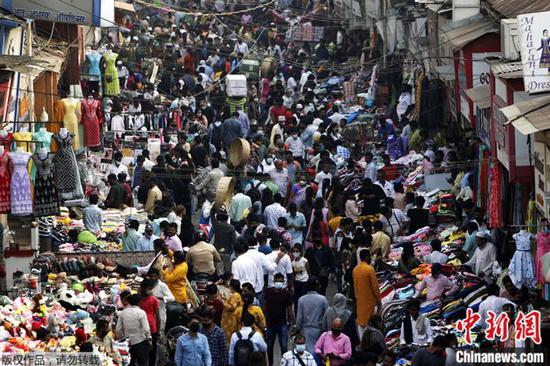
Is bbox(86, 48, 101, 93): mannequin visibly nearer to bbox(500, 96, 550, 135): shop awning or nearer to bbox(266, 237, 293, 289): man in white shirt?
bbox(266, 237, 293, 289): man in white shirt

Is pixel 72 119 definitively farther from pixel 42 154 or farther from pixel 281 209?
pixel 42 154

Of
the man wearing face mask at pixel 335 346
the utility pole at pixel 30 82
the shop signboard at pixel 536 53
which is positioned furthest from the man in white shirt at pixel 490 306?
the utility pole at pixel 30 82

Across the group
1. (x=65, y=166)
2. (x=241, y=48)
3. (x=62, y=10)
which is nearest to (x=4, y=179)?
(x=65, y=166)

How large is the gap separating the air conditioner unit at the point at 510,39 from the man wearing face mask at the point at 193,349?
7063 mm

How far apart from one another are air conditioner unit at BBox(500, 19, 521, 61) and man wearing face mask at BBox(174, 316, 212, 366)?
706 cm

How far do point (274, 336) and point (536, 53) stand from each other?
4.25 metres

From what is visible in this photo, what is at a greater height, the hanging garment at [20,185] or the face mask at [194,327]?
the hanging garment at [20,185]

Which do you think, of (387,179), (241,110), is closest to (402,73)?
(241,110)

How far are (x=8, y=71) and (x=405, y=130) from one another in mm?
10456

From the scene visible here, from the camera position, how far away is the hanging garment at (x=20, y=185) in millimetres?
20297

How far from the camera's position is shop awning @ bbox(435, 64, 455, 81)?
95.7 ft

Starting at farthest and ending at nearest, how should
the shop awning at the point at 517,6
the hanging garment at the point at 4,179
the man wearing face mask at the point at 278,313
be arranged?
the shop awning at the point at 517,6 < the hanging garment at the point at 4,179 < the man wearing face mask at the point at 278,313

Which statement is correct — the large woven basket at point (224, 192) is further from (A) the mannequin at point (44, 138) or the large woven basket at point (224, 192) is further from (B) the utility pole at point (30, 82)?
(A) the mannequin at point (44, 138)

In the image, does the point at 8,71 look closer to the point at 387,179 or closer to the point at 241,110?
the point at 387,179
